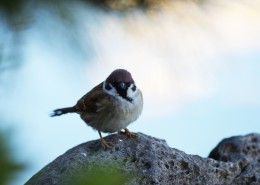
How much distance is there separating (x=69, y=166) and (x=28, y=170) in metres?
1.58

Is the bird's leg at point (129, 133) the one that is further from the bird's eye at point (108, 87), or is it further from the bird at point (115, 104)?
the bird's eye at point (108, 87)

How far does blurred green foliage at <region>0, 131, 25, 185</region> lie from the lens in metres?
0.79

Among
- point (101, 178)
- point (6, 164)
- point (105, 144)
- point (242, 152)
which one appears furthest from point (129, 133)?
point (101, 178)

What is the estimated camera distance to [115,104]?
2867 millimetres

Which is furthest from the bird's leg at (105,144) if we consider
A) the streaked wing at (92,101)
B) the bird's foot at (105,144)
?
the streaked wing at (92,101)

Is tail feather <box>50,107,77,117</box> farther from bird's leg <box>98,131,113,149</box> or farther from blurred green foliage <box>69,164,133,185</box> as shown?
blurred green foliage <box>69,164,133,185</box>

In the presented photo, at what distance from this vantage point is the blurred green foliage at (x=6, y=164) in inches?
30.9

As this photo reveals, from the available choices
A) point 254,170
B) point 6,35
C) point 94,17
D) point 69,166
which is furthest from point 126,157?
point 6,35

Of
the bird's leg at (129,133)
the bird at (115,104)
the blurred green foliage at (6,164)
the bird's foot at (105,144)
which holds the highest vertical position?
the bird at (115,104)

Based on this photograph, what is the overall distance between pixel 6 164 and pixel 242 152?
233 cm

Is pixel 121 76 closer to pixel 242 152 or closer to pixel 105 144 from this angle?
pixel 105 144

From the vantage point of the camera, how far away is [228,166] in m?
2.63

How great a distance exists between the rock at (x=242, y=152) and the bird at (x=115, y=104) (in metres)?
0.58

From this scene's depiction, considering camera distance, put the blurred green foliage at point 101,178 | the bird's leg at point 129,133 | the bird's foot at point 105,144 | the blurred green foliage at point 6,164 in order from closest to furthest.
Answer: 1. the blurred green foliage at point 101,178
2. the blurred green foliage at point 6,164
3. the bird's foot at point 105,144
4. the bird's leg at point 129,133
